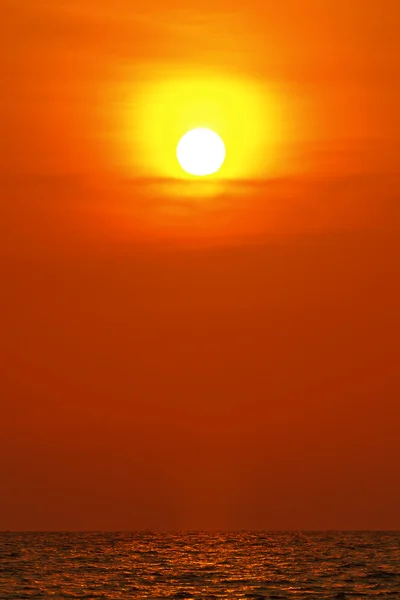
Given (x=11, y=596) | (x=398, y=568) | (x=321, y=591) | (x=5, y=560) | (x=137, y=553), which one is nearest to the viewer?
(x=11, y=596)

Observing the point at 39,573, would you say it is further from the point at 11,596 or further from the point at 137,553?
the point at 137,553

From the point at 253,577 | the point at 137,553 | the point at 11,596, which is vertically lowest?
the point at 11,596

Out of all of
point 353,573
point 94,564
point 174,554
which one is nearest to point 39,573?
point 94,564

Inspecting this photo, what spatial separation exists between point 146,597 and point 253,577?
63.9 ft

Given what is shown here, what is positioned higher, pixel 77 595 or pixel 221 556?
pixel 221 556

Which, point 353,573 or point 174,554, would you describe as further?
point 174,554

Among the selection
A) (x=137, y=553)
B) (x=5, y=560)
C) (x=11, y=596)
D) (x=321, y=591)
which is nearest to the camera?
(x=11, y=596)

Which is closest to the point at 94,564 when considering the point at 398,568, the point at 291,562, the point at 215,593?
the point at 291,562

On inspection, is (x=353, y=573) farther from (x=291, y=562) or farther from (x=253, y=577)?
(x=291, y=562)

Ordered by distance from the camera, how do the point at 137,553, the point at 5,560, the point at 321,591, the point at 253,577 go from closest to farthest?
the point at 321,591
the point at 253,577
the point at 5,560
the point at 137,553

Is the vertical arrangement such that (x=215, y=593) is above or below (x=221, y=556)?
below

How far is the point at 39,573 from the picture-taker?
9619 centimetres

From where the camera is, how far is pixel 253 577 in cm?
9425

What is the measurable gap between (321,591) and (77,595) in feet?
53.7
